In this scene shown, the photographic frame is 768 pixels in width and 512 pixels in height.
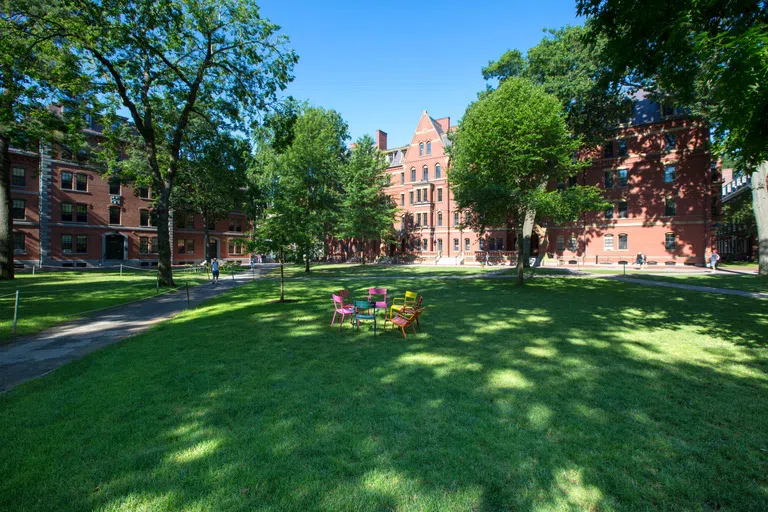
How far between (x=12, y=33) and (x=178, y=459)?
66.0 ft

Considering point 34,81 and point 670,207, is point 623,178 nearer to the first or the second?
point 670,207

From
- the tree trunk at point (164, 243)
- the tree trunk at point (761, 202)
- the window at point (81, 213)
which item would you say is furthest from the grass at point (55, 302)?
the tree trunk at point (761, 202)

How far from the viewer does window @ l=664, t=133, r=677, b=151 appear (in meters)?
38.1

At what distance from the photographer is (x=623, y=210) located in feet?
135

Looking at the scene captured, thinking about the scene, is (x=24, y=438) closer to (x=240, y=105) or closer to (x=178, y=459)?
(x=178, y=459)

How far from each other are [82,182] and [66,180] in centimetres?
139

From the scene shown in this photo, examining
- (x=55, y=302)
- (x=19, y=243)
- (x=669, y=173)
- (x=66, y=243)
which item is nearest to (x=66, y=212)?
(x=66, y=243)

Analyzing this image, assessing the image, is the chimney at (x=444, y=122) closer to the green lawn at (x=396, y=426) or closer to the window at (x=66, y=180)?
the window at (x=66, y=180)

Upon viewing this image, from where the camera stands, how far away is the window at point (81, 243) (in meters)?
39.4

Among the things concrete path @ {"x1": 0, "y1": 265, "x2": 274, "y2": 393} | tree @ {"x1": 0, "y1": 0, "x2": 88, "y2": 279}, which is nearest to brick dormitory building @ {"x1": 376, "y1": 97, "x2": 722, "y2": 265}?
concrete path @ {"x1": 0, "y1": 265, "x2": 274, "y2": 393}

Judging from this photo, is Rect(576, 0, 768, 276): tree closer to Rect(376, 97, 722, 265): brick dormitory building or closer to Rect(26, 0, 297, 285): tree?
Rect(26, 0, 297, 285): tree

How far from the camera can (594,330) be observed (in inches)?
375

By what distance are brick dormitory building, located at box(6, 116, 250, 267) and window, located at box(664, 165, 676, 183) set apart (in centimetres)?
4546

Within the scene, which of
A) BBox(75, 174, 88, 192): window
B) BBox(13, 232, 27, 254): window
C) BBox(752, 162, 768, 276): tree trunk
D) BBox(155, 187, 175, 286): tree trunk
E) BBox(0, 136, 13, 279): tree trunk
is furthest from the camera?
BBox(75, 174, 88, 192): window
